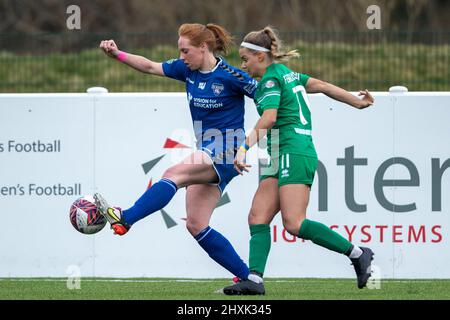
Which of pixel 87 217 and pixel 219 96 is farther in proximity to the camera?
pixel 219 96

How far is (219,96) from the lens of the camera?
29.3 ft

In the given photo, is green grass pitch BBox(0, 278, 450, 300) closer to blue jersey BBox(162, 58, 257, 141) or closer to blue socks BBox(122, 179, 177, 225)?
blue socks BBox(122, 179, 177, 225)

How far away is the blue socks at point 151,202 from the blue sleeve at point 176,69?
3.35 ft

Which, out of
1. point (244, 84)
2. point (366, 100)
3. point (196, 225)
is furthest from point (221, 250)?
point (366, 100)

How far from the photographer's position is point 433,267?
10.9 meters

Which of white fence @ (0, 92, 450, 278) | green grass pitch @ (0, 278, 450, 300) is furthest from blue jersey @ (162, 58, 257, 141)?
white fence @ (0, 92, 450, 278)

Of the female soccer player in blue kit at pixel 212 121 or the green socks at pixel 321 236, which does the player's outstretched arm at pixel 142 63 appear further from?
the green socks at pixel 321 236

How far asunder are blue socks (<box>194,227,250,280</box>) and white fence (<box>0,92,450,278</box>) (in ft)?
6.56

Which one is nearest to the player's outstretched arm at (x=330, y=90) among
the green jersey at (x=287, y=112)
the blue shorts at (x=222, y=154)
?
the green jersey at (x=287, y=112)

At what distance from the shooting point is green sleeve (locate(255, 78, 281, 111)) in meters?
8.54

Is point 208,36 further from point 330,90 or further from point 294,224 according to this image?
point 294,224

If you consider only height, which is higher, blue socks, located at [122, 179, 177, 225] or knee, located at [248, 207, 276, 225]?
blue socks, located at [122, 179, 177, 225]

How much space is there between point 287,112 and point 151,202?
3.91 ft

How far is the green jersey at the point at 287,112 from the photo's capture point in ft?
28.3
